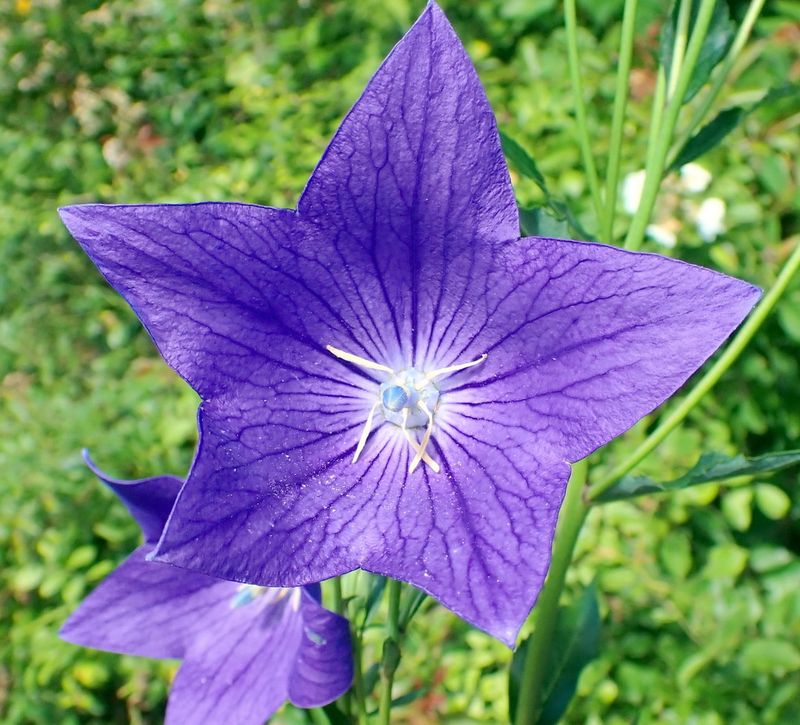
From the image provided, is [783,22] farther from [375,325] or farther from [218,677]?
[218,677]

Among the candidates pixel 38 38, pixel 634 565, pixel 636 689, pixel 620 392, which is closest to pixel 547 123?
pixel 634 565

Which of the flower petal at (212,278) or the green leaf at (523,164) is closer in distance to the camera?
the flower petal at (212,278)

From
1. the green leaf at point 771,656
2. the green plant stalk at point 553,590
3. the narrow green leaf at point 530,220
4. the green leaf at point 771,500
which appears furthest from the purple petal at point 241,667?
the green leaf at point 771,500

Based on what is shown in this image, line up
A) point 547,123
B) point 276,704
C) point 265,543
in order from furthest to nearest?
point 547,123
point 276,704
point 265,543

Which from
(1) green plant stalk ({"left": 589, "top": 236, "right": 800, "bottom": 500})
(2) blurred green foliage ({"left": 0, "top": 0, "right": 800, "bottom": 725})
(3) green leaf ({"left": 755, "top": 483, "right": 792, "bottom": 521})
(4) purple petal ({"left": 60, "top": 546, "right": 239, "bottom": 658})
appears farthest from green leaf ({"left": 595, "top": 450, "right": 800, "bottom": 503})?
(3) green leaf ({"left": 755, "top": 483, "right": 792, "bottom": 521})

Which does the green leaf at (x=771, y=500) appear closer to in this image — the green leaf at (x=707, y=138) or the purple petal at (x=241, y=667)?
the green leaf at (x=707, y=138)

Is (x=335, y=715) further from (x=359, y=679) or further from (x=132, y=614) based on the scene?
(x=132, y=614)
